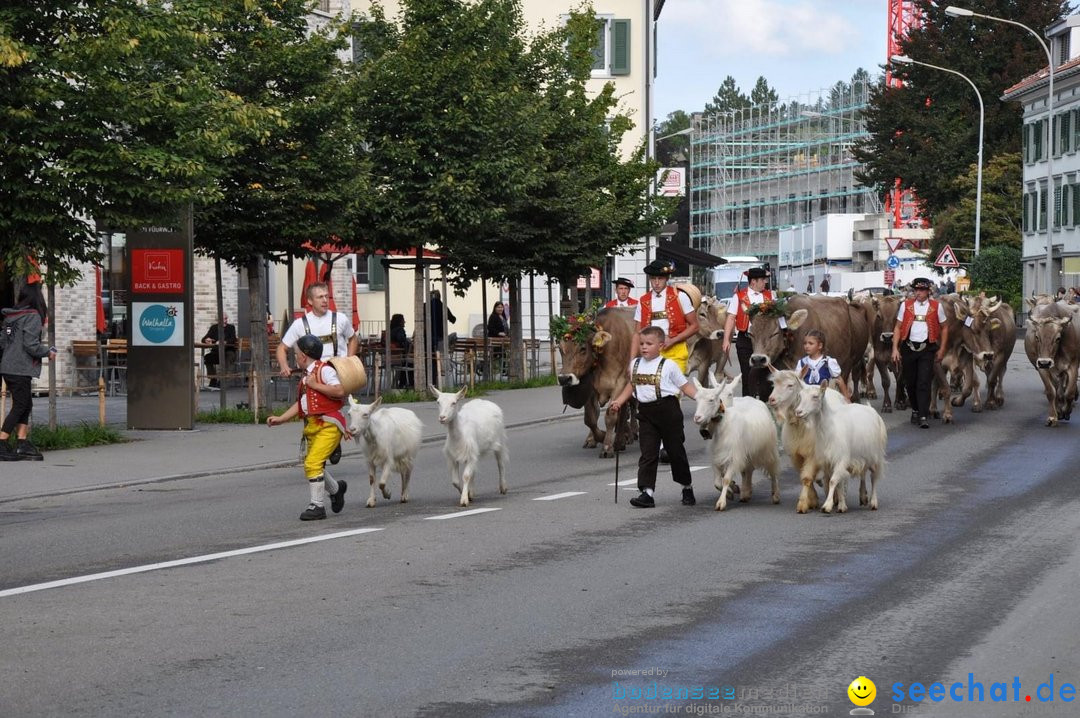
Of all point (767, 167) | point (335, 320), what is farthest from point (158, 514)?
point (767, 167)

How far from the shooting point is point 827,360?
15859mm

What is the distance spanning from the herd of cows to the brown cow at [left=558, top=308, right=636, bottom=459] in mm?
11

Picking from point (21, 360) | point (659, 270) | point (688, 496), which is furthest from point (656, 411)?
point (21, 360)

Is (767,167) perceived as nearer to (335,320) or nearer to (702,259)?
(702,259)

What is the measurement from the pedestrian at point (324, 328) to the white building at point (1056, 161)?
2189 inches

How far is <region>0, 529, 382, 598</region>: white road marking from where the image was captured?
411 inches

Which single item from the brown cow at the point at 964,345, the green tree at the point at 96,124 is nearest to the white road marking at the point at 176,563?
the green tree at the point at 96,124

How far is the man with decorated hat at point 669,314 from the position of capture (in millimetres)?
16984

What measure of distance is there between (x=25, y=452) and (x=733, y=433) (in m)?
8.95

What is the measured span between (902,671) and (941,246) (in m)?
75.2

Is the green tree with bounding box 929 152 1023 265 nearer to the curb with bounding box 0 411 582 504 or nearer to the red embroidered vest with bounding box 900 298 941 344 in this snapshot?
the red embroidered vest with bounding box 900 298 941 344

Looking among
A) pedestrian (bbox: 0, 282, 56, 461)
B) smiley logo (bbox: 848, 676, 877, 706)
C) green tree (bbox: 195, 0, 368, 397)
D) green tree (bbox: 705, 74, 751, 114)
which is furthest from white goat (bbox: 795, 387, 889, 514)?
green tree (bbox: 705, 74, 751, 114)

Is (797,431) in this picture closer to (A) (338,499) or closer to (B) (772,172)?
(A) (338,499)

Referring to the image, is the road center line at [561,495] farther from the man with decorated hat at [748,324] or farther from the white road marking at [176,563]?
the man with decorated hat at [748,324]
